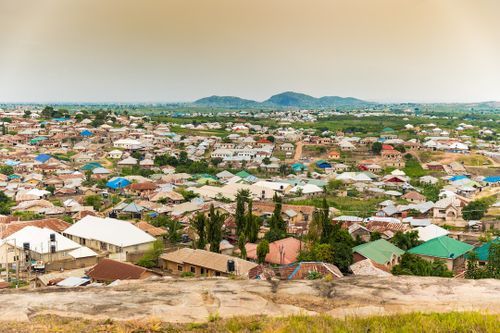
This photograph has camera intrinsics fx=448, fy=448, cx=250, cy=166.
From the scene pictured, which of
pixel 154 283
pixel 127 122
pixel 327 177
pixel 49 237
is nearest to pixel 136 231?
pixel 49 237

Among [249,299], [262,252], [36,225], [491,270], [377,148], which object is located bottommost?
[36,225]

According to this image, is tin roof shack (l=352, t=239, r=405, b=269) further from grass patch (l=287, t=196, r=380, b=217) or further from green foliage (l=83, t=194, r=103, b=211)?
green foliage (l=83, t=194, r=103, b=211)

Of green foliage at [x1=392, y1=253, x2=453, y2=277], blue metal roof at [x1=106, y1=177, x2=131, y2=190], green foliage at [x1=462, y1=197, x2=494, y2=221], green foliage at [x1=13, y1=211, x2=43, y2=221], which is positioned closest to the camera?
green foliage at [x1=392, y1=253, x2=453, y2=277]

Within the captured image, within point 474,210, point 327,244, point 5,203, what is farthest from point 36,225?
point 474,210

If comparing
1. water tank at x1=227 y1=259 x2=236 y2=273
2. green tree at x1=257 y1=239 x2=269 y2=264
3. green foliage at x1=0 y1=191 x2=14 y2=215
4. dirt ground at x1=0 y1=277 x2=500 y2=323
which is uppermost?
dirt ground at x1=0 y1=277 x2=500 y2=323

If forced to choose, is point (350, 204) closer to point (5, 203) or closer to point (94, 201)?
point (94, 201)

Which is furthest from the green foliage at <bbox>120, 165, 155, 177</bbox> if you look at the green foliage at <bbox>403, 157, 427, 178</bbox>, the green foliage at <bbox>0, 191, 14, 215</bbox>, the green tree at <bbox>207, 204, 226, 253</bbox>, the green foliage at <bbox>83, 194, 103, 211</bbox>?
the green foliage at <bbox>403, 157, 427, 178</bbox>

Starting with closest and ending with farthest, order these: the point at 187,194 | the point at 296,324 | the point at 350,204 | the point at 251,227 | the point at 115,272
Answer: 1. the point at 296,324
2. the point at 115,272
3. the point at 251,227
4. the point at 350,204
5. the point at 187,194

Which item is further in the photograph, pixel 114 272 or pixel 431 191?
pixel 431 191
